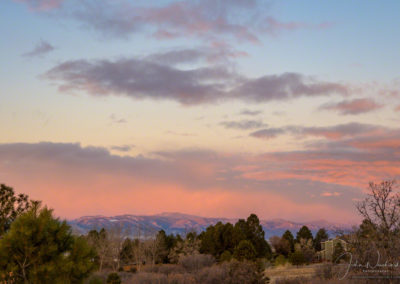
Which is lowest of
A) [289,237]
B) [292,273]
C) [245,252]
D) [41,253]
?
[292,273]

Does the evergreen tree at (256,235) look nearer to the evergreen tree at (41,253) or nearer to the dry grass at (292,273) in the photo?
the dry grass at (292,273)

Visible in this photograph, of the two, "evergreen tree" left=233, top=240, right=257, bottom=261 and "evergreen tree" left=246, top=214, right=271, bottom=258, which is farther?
"evergreen tree" left=246, top=214, right=271, bottom=258

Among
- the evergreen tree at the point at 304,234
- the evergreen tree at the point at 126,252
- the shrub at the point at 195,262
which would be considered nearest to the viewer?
the shrub at the point at 195,262

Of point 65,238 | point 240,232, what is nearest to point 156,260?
point 240,232

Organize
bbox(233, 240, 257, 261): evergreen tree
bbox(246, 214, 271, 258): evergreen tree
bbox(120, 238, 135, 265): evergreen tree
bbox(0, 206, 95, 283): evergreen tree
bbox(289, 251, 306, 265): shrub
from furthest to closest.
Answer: bbox(120, 238, 135, 265): evergreen tree < bbox(246, 214, 271, 258): evergreen tree < bbox(289, 251, 306, 265): shrub < bbox(233, 240, 257, 261): evergreen tree < bbox(0, 206, 95, 283): evergreen tree

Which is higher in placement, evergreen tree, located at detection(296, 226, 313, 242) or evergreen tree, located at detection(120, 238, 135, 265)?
evergreen tree, located at detection(296, 226, 313, 242)

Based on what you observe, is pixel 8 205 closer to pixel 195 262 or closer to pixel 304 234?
pixel 195 262

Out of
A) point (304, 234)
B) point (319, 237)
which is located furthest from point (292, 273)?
point (319, 237)

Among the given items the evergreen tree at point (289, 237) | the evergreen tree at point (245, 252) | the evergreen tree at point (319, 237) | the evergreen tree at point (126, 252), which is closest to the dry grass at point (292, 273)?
the evergreen tree at point (245, 252)

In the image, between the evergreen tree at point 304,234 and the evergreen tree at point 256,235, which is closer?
the evergreen tree at point 256,235
